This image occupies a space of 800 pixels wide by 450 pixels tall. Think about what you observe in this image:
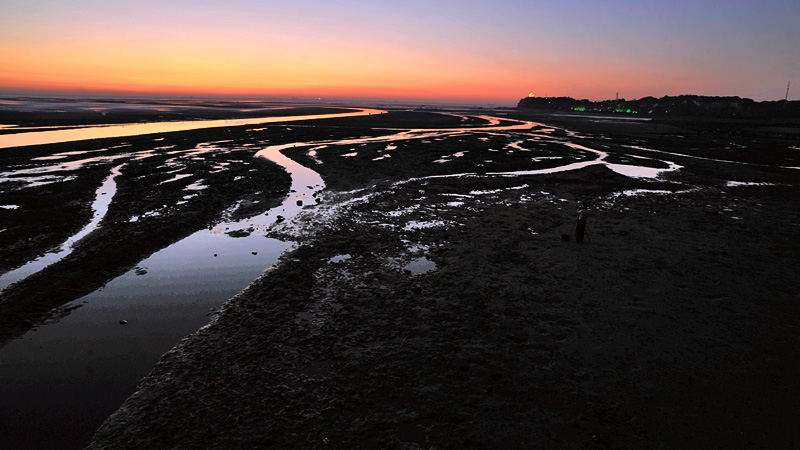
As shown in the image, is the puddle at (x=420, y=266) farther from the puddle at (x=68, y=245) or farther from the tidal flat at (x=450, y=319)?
the puddle at (x=68, y=245)

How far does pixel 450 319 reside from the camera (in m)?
7.90

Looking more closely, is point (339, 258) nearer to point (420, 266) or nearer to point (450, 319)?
point (420, 266)

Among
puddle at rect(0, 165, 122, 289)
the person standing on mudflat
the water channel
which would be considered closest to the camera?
the water channel

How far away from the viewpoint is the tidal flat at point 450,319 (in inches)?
207

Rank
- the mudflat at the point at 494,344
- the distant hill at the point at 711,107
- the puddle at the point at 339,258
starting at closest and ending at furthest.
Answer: the mudflat at the point at 494,344 → the puddle at the point at 339,258 → the distant hill at the point at 711,107

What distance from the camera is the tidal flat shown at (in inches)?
207

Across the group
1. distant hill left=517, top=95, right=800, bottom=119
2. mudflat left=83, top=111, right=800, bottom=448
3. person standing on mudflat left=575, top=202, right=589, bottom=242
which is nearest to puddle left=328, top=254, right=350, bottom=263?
mudflat left=83, top=111, right=800, bottom=448

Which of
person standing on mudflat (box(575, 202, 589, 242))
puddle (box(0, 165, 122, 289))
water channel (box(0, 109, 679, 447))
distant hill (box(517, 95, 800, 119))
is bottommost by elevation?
water channel (box(0, 109, 679, 447))

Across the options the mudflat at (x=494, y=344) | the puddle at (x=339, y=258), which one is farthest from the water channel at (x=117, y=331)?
the puddle at (x=339, y=258)

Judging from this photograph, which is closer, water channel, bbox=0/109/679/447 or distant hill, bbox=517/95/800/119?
water channel, bbox=0/109/679/447

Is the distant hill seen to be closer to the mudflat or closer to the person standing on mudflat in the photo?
the person standing on mudflat

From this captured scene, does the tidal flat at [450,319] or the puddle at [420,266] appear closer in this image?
the tidal flat at [450,319]

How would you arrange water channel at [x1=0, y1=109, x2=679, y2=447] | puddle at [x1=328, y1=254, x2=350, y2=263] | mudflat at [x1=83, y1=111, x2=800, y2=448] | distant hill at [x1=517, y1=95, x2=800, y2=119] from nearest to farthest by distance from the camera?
mudflat at [x1=83, y1=111, x2=800, y2=448]
water channel at [x1=0, y1=109, x2=679, y2=447]
puddle at [x1=328, y1=254, x2=350, y2=263]
distant hill at [x1=517, y1=95, x2=800, y2=119]

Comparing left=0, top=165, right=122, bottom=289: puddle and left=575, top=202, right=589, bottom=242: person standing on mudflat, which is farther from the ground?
left=575, top=202, right=589, bottom=242: person standing on mudflat
